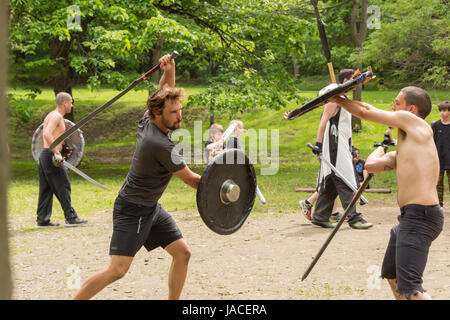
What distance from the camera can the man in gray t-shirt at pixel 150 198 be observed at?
419 centimetres

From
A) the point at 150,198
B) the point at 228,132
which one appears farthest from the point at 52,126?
the point at 150,198

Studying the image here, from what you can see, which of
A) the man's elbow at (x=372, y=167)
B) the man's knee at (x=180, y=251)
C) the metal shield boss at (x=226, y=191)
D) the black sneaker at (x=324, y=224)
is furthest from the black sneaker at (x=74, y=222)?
the man's elbow at (x=372, y=167)

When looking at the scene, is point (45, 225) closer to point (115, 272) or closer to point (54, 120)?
point (54, 120)

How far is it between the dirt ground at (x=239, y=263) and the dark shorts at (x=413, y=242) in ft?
4.64

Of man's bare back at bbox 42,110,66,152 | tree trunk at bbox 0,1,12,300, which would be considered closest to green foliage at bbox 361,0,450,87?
man's bare back at bbox 42,110,66,152

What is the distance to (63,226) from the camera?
9070 millimetres

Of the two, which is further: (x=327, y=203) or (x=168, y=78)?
(x=327, y=203)

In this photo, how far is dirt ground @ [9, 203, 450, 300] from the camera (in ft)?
17.7

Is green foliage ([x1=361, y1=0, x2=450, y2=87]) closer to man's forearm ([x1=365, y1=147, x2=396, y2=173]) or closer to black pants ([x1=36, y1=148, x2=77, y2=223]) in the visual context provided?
black pants ([x1=36, y1=148, x2=77, y2=223])

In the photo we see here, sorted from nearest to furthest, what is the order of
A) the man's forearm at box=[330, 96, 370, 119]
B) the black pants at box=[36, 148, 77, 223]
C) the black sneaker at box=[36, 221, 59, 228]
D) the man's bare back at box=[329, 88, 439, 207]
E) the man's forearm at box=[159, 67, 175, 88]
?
the man's forearm at box=[330, 96, 370, 119], the man's bare back at box=[329, 88, 439, 207], the man's forearm at box=[159, 67, 175, 88], the black pants at box=[36, 148, 77, 223], the black sneaker at box=[36, 221, 59, 228]

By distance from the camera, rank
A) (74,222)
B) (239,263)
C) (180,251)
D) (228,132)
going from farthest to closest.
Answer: (228,132) < (74,222) < (239,263) < (180,251)

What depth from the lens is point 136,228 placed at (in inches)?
171

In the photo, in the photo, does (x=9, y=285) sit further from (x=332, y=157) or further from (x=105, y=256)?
(x=332, y=157)

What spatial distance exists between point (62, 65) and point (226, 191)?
14.1 m
